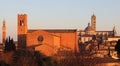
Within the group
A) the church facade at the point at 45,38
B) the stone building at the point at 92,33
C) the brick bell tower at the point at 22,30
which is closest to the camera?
the church facade at the point at 45,38

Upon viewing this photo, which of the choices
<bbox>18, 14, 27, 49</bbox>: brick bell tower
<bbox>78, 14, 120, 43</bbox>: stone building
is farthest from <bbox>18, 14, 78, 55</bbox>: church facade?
<bbox>78, 14, 120, 43</bbox>: stone building

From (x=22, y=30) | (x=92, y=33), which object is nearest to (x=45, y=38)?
(x=22, y=30)

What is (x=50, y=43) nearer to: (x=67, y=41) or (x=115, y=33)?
(x=67, y=41)

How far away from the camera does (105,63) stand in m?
37.0

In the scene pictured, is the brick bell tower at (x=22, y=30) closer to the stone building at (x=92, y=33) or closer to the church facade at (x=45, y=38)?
the church facade at (x=45, y=38)

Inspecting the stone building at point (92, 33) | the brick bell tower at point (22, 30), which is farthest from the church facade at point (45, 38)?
the stone building at point (92, 33)

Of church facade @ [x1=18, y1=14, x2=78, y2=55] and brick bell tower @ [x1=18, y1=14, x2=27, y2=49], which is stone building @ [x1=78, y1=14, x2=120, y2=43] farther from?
brick bell tower @ [x1=18, y1=14, x2=27, y2=49]

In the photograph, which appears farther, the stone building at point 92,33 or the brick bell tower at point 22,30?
the stone building at point 92,33

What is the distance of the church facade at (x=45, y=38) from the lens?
179 ft

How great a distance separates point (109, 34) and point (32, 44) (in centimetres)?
3542

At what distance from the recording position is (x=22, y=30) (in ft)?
190

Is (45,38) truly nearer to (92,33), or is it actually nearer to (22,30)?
(22,30)

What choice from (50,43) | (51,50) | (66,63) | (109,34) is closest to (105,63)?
(66,63)

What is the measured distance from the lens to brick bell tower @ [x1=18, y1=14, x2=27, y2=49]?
5750 centimetres
